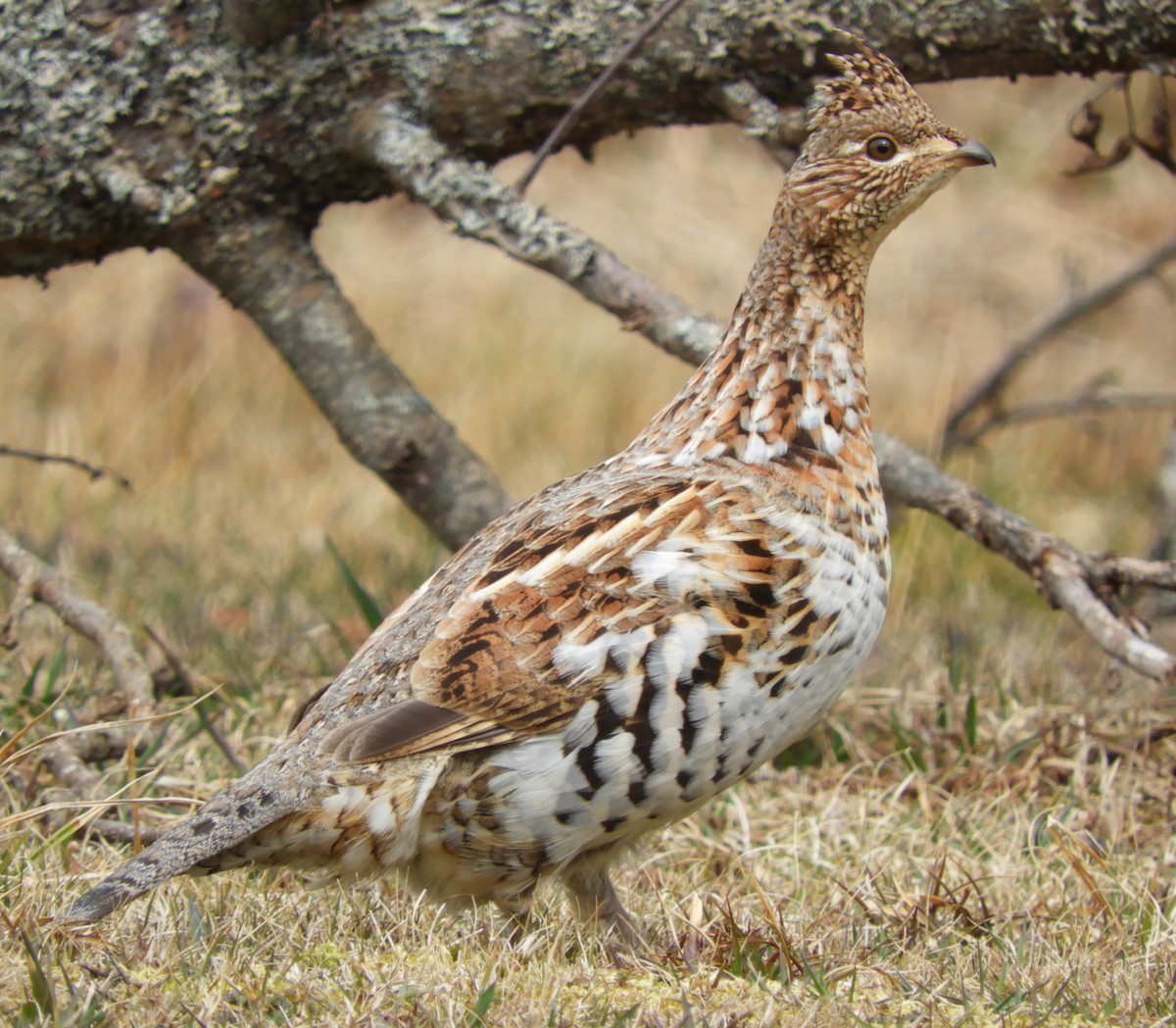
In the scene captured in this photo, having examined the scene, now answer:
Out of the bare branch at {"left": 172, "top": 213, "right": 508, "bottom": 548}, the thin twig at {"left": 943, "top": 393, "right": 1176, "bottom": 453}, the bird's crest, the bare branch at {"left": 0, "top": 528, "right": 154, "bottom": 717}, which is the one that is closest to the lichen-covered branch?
the bare branch at {"left": 172, "top": 213, "right": 508, "bottom": 548}

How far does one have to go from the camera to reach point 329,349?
3.76m

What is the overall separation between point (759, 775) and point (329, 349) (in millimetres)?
1541

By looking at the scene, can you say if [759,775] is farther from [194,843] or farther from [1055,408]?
[1055,408]

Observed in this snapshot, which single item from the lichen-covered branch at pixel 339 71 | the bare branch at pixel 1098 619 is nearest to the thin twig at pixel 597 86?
the lichen-covered branch at pixel 339 71

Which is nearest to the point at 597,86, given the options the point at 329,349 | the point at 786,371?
the point at 786,371

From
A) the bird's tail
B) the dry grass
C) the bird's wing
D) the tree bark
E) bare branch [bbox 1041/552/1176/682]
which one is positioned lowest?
the dry grass

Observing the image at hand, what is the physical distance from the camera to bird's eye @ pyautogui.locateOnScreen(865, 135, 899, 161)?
3121 millimetres

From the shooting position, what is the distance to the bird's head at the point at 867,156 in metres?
3.11

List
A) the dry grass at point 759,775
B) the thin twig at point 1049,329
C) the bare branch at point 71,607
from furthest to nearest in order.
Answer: the thin twig at point 1049,329, the bare branch at point 71,607, the dry grass at point 759,775

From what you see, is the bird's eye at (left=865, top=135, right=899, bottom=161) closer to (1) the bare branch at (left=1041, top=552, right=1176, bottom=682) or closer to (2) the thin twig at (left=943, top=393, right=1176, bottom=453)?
(1) the bare branch at (left=1041, top=552, right=1176, bottom=682)

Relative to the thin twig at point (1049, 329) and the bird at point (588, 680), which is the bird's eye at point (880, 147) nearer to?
the bird at point (588, 680)

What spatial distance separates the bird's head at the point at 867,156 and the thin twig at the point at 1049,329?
2.69 meters

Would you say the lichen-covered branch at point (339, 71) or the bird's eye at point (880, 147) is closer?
the bird's eye at point (880, 147)

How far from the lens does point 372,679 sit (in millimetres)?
2836
